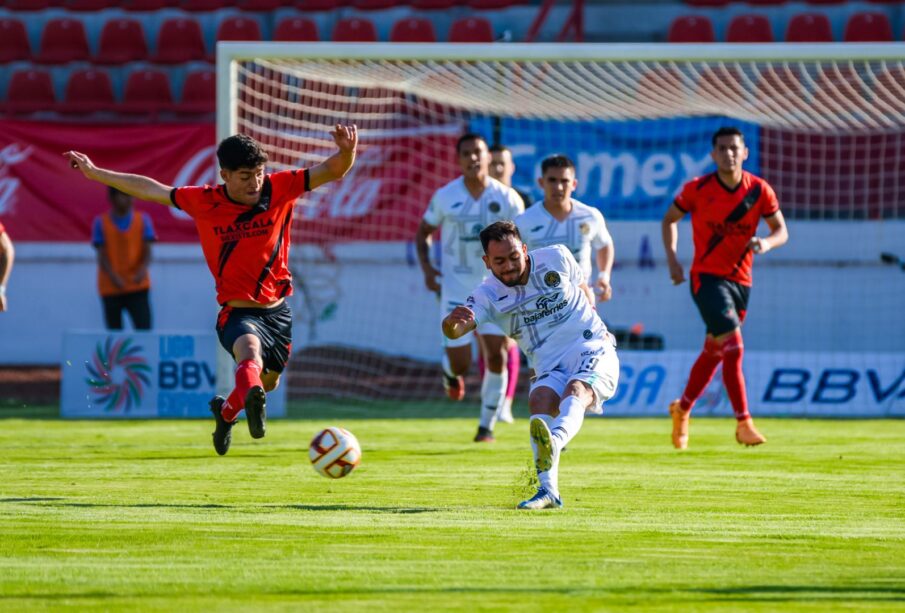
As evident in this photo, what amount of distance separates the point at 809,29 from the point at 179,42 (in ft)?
29.5

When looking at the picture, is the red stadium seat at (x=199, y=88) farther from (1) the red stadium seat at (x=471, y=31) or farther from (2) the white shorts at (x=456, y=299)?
(2) the white shorts at (x=456, y=299)

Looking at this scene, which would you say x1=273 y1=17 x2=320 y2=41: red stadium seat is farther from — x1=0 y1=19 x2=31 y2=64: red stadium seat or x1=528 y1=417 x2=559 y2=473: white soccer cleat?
x1=528 y1=417 x2=559 y2=473: white soccer cleat

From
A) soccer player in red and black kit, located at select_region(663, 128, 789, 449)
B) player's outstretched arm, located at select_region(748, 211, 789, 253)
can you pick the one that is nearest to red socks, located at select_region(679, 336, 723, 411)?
soccer player in red and black kit, located at select_region(663, 128, 789, 449)

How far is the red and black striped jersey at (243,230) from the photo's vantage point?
27.6 feet

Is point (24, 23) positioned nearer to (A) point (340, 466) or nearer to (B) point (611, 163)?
(B) point (611, 163)

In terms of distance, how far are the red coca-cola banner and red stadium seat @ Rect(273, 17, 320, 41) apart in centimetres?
330

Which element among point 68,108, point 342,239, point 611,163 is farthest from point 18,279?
point 611,163

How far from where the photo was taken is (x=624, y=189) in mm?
16672

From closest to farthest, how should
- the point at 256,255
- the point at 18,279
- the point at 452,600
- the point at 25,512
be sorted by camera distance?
the point at 452,600 < the point at 25,512 < the point at 256,255 < the point at 18,279

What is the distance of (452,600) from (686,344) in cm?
1185

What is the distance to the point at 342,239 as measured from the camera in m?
17.0

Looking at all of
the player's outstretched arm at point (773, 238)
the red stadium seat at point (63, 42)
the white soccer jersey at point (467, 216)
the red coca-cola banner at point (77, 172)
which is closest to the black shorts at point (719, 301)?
the player's outstretched arm at point (773, 238)

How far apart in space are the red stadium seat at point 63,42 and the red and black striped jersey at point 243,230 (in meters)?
13.1

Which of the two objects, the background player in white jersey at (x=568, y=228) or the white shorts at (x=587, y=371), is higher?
the background player in white jersey at (x=568, y=228)
